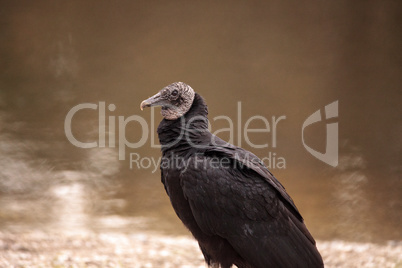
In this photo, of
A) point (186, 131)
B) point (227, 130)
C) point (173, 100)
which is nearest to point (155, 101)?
point (173, 100)

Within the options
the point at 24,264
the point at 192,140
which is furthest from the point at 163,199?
the point at 192,140

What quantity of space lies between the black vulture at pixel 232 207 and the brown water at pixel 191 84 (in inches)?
104

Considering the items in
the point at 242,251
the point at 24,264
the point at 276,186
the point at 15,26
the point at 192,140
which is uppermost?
the point at 15,26

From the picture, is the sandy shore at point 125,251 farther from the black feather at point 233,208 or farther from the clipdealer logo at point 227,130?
the black feather at point 233,208

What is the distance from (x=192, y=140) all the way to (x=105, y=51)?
309cm

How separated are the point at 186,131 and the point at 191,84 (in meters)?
2.77


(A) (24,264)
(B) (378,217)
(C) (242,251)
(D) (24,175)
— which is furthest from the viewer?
(D) (24,175)

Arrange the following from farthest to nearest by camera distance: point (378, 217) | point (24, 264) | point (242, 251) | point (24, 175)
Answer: point (24, 175) < point (378, 217) < point (24, 264) < point (242, 251)

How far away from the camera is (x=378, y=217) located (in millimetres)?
5070

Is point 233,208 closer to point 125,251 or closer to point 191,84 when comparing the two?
point 125,251

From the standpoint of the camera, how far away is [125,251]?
4137 mm

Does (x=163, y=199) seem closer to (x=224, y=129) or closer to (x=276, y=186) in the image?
(x=224, y=129)

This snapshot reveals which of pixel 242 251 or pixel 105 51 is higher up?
pixel 105 51

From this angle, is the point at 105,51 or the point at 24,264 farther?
the point at 105,51
